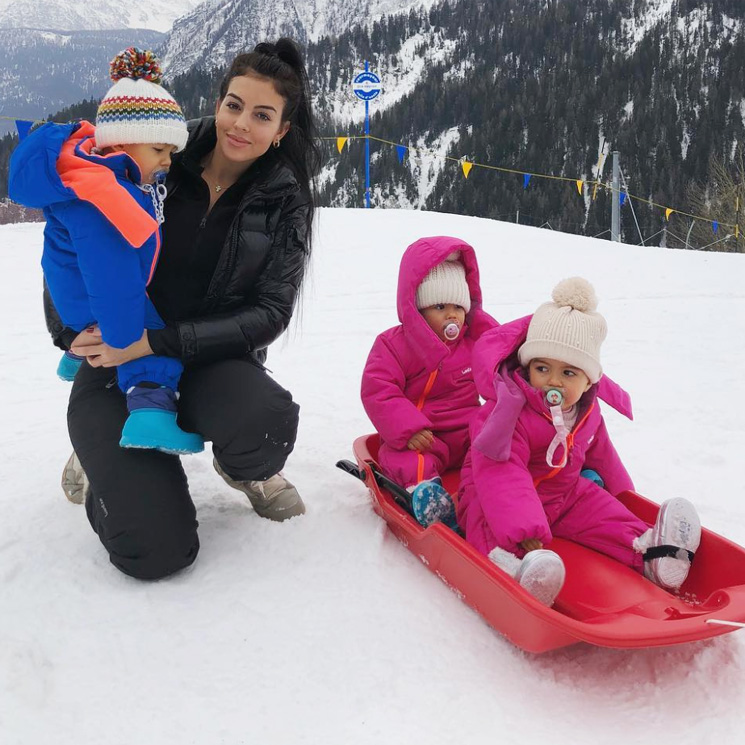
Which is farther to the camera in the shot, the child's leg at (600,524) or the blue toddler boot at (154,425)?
the child's leg at (600,524)

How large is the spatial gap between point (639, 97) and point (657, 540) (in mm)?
52659

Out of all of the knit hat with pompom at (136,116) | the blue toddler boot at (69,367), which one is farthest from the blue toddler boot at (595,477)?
the blue toddler boot at (69,367)

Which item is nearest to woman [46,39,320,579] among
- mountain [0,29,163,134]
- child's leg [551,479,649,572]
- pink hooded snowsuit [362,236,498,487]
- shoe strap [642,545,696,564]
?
pink hooded snowsuit [362,236,498,487]

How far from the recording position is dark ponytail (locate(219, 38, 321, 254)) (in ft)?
6.70

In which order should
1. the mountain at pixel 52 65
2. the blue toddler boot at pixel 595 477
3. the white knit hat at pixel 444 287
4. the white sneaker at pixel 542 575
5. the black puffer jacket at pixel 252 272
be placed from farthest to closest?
1. the mountain at pixel 52 65
2. the white knit hat at pixel 444 287
3. the blue toddler boot at pixel 595 477
4. the black puffer jacket at pixel 252 272
5. the white sneaker at pixel 542 575

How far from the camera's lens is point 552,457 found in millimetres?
1902

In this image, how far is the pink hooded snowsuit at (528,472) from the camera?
5.88 ft

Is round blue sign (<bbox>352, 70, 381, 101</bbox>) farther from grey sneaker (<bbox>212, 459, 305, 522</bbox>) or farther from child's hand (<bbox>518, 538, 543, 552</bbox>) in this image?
child's hand (<bbox>518, 538, 543, 552</bbox>)

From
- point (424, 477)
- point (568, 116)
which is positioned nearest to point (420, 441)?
point (424, 477)

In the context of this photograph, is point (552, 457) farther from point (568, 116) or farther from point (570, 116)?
point (570, 116)

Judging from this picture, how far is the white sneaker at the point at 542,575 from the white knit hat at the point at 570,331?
0.55 meters

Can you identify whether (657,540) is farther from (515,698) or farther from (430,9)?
(430,9)

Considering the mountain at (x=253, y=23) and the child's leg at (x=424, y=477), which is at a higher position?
the mountain at (x=253, y=23)

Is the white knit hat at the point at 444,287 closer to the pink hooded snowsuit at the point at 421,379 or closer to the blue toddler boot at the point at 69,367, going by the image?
the pink hooded snowsuit at the point at 421,379
